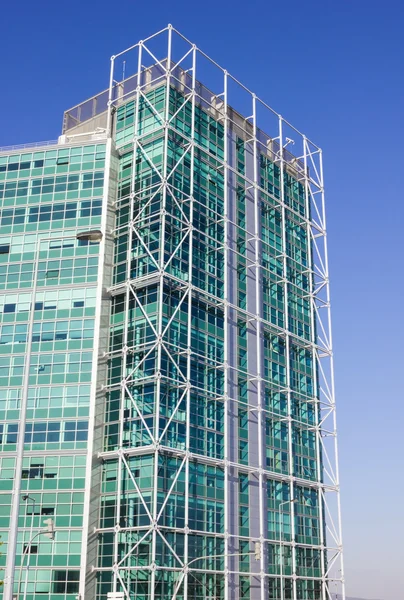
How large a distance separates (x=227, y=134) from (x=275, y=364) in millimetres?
24102

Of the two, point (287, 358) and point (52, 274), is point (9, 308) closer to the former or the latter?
point (52, 274)

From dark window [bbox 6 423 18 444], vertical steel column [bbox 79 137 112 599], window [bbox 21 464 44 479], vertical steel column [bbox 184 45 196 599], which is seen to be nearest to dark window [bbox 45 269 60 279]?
vertical steel column [bbox 79 137 112 599]

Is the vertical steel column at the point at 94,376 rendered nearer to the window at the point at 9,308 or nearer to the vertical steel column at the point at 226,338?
the window at the point at 9,308

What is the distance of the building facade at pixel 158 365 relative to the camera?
58406 millimetres

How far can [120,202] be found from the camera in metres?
69.6

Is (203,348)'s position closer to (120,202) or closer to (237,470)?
(237,470)

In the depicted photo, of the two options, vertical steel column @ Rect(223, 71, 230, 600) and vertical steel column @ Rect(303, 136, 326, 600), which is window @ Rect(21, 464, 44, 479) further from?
vertical steel column @ Rect(303, 136, 326, 600)

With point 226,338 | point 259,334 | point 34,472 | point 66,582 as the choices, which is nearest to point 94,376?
point 34,472

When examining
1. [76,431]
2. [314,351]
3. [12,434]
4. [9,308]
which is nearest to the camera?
[76,431]

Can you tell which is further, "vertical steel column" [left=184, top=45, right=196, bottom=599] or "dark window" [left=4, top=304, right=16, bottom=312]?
"dark window" [left=4, top=304, right=16, bottom=312]

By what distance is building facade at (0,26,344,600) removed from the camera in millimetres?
58406

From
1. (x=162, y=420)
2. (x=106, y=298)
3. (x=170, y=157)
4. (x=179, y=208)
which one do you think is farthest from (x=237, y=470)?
(x=170, y=157)

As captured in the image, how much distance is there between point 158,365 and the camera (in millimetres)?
59656

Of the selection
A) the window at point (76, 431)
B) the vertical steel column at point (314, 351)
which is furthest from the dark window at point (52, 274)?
the vertical steel column at point (314, 351)
